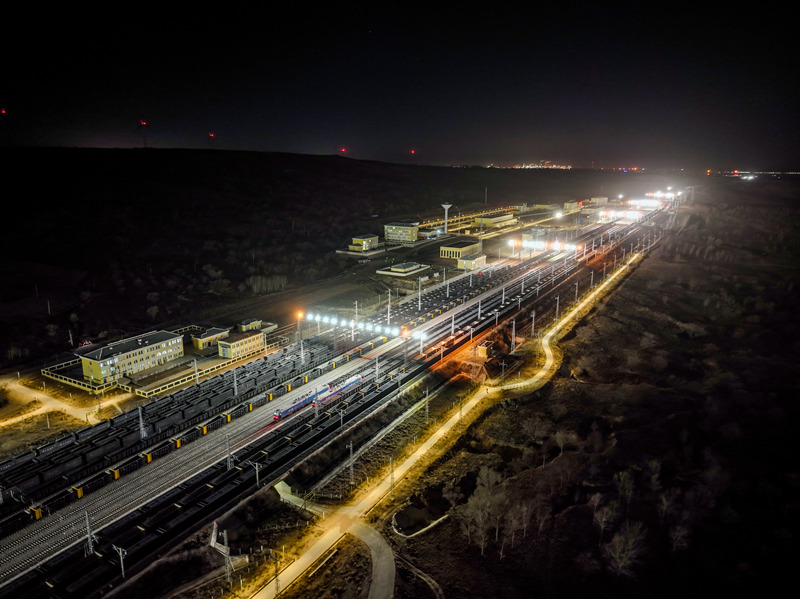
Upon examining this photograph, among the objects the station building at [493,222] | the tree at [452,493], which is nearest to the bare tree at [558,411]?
the tree at [452,493]

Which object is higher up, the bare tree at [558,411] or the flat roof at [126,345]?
the flat roof at [126,345]

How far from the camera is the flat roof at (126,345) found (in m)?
39.3

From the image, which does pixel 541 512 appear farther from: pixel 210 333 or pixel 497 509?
pixel 210 333

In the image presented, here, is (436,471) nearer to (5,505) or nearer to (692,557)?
(692,557)

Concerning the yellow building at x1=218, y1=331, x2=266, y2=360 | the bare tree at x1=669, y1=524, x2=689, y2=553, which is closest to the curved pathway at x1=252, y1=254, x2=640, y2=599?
the bare tree at x1=669, y1=524, x2=689, y2=553

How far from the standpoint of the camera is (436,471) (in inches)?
1169

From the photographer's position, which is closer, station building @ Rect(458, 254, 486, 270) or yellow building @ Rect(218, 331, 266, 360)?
yellow building @ Rect(218, 331, 266, 360)

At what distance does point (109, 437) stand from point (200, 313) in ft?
88.7

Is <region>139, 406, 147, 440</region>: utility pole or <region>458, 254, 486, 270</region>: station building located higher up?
<region>458, 254, 486, 270</region>: station building

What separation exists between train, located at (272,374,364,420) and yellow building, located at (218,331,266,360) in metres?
10.9

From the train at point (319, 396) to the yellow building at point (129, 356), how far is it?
14.9 metres

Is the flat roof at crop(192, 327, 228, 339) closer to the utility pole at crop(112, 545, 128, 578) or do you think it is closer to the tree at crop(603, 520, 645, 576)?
the utility pole at crop(112, 545, 128, 578)

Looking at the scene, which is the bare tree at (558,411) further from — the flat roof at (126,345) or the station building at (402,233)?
the station building at (402,233)

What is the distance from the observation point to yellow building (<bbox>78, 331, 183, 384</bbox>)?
3881 centimetres
